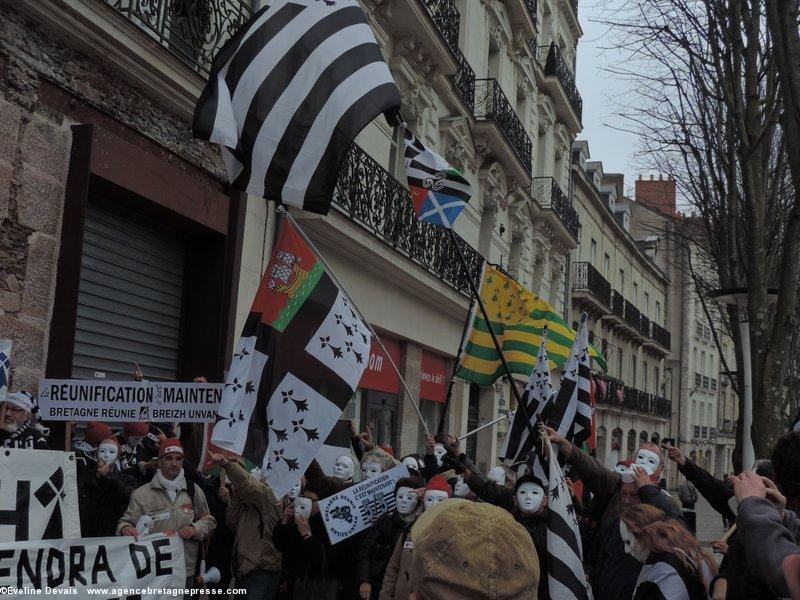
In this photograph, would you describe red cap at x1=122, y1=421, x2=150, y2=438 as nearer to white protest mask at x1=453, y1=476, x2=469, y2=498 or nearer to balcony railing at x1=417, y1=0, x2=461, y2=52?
white protest mask at x1=453, y1=476, x2=469, y2=498

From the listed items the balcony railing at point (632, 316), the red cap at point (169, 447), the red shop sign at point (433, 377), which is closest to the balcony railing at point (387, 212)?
the red shop sign at point (433, 377)

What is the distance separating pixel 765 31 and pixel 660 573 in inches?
369

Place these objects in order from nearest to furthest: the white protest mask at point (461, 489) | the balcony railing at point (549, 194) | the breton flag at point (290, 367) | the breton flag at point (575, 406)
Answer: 1. the breton flag at point (290, 367)
2. the white protest mask at point (461, 489)
3. the breton flag at point (575, 406)
4. the balcony railing at point (549, 194)

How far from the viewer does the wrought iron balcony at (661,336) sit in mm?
49466

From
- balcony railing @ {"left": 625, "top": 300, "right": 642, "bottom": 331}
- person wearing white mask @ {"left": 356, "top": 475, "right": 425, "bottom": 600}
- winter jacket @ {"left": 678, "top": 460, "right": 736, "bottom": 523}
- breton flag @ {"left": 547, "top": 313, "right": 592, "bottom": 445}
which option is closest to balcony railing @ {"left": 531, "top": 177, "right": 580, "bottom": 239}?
balcony railing @ {"left": 625, "top": 300, "right": 642, "bottom": 331}

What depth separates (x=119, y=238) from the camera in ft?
29.2

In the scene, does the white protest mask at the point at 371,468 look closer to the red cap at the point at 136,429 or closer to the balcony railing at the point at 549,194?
the red cap at the point at 136,429

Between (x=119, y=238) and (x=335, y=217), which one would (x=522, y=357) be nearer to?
(x=335, y=217)

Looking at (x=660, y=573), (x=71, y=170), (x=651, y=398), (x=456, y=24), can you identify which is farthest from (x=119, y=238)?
(x=651, y=398)

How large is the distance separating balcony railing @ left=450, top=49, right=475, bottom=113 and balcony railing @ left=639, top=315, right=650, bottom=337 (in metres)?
27.2

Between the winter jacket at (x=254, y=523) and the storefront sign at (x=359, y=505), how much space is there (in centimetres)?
39

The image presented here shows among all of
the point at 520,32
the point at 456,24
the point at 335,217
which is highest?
the point at 520,32

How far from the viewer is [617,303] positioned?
3953 centimetres

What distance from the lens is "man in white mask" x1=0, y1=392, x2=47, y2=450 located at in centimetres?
566
